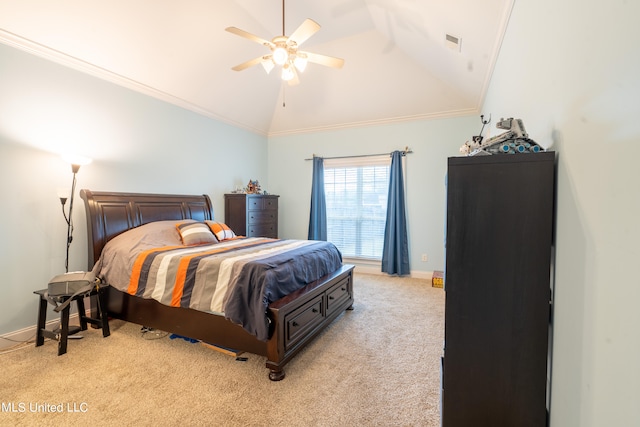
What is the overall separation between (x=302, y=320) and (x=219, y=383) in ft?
2.36

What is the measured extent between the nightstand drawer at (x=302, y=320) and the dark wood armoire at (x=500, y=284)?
119 centimetres

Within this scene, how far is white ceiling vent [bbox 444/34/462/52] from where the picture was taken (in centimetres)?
275

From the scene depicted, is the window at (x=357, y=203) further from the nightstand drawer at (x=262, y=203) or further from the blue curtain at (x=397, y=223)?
the nightstand drawer at (x=262, y=203)

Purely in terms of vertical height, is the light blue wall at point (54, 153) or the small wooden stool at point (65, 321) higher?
the light blue wall at point (54, 153)

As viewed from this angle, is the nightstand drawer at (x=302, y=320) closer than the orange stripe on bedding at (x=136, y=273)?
Yes

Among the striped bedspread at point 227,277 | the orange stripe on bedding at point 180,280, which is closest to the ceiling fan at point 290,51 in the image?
the striped bedspread at point 227,277

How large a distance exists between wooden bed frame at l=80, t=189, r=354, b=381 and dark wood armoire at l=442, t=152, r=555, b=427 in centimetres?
120

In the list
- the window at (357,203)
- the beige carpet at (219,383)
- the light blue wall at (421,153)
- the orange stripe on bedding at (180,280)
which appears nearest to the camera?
the beige carpet at (219,383)

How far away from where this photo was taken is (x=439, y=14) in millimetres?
2531

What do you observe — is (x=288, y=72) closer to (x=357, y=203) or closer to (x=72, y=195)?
(x=72, y=195)

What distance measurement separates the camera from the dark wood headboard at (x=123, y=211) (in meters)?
2.93

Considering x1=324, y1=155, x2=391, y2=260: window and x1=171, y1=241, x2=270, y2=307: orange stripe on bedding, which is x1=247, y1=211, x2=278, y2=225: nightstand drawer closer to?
x1=324, y1=155, x2=391, y2=260: window

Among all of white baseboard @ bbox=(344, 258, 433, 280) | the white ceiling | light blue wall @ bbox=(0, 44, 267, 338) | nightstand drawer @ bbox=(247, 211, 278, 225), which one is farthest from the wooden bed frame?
white baseboard @ bbox=(344, 258, 433, 280)

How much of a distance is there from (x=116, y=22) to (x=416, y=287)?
466cm
